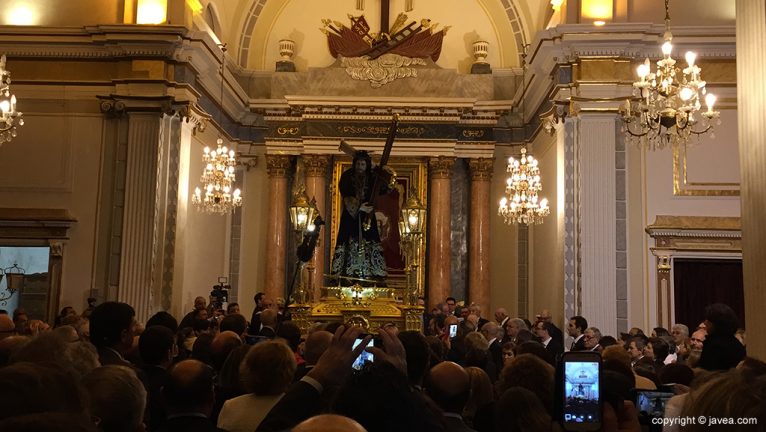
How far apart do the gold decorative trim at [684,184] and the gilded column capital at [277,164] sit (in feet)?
30.2

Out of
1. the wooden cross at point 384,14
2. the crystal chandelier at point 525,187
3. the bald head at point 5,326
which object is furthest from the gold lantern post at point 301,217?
the wooden cross at point 384,14

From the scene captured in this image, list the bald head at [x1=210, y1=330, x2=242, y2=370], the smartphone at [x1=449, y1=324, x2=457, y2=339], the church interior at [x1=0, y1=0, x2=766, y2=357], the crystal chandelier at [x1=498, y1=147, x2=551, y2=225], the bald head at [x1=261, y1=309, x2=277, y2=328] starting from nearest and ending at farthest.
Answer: the bald head at [x1=210, y1=330, x2=242, y2=370] → the bald head at [x1=261, y1=309, x2=277, y2=328] → the smartphone at [x1=449, y1=324, x2=457, y2=339] → the church interior at [x1=0, y1=0, x2=766, y2=357] → the crystal chandelier at [x1=498, y1=147, x2=551, y2=225]

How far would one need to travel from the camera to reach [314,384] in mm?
3146

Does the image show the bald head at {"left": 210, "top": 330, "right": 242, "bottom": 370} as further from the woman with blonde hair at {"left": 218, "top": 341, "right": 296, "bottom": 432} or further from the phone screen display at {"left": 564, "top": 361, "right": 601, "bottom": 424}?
the phone screen display at {"left": 564, "top": 361, "right": 601, "bottom": 424}

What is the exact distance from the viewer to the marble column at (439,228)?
1962cm

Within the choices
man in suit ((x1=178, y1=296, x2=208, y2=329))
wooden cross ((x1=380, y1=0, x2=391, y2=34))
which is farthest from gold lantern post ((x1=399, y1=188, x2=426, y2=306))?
wooden cross ((x1=380, y1=0, x2=391, y2=34))

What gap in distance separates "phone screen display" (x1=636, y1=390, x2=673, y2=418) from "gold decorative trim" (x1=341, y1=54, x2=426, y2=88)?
16.4 m

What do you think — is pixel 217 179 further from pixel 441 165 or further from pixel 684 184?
pixel 684 184

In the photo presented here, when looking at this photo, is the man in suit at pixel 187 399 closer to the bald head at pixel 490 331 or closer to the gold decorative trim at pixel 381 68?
the bald head at pixel 490 331

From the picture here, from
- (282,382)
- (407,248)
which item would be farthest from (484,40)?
(282,382)

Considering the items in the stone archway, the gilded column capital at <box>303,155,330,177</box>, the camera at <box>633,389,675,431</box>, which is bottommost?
the camera at <box>633,389,675,431</box>

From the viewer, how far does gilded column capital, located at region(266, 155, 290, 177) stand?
2019 centimetres

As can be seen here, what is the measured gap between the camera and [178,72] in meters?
15.5

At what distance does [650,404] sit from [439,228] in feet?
51.1
